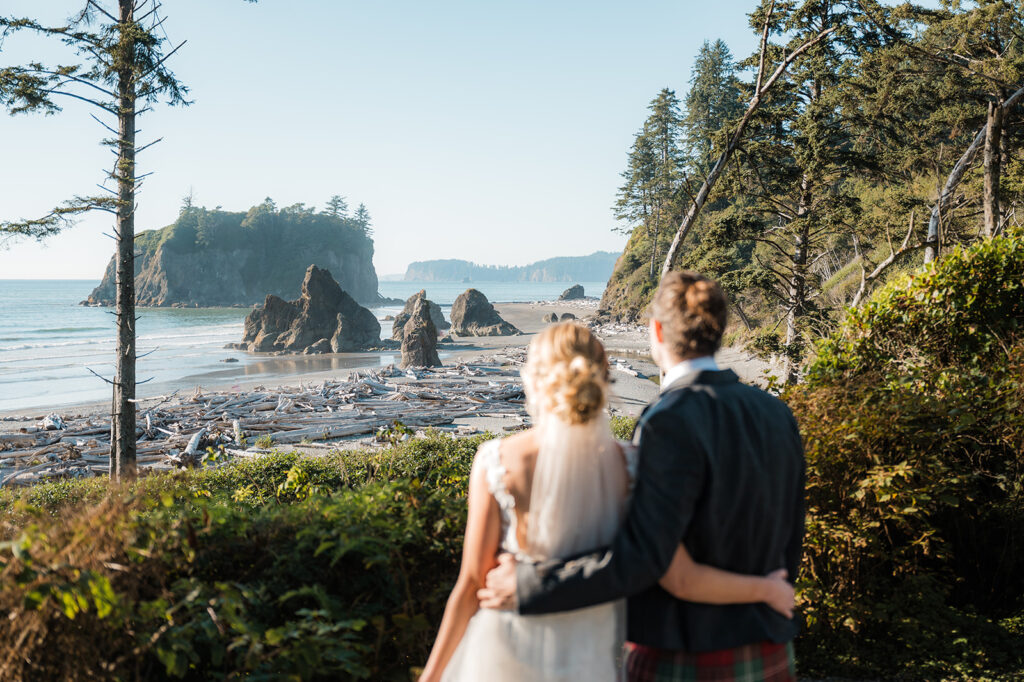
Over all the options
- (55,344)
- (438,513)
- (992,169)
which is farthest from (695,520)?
(55,344)

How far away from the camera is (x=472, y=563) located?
6.44 ft

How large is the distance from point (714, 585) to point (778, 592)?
0.80 feet

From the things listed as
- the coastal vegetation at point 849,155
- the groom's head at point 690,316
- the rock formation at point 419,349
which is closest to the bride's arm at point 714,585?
the groom's head at point 690,316

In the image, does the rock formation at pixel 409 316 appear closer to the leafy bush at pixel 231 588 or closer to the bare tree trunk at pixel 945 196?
the bare tree trunk at pixel 945 196

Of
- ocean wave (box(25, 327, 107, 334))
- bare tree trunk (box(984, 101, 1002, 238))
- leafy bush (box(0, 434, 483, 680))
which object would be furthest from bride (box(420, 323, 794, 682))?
ocean wave (box(25, 327, 107, 334))

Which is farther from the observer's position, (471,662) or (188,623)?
(188,623)

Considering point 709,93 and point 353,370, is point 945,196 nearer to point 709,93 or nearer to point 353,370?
point 353,370

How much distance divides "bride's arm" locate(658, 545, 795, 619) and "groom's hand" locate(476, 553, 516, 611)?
44 cm


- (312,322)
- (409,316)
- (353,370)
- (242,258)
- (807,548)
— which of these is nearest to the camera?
(807,548)

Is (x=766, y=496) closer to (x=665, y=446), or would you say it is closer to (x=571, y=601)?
(x=665, y=446)

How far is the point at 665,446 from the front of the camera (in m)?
1.80

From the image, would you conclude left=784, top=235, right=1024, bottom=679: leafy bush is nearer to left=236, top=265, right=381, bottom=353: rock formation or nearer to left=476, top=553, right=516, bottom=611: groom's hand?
left=476, top=553, right=516, bottom=611: groom's hand

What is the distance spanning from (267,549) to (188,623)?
1.52 ft

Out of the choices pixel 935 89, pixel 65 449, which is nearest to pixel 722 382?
pixel 65 449
